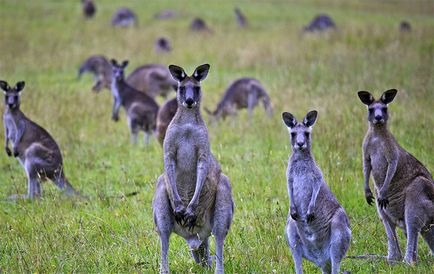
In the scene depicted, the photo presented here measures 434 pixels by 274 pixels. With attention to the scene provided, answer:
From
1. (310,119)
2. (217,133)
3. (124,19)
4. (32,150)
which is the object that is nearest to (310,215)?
(310,119)

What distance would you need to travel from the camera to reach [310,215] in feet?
17.7

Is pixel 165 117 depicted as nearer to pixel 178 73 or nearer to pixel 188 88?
pixel 178 73

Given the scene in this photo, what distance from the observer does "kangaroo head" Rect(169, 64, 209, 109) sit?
582cm

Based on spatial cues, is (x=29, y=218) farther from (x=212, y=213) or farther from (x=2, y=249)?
(x=212, y=213)

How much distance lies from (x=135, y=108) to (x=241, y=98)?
2303 millimetres

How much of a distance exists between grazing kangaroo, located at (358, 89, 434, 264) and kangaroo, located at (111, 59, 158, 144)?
6.18 m

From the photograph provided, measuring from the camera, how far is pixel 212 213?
227 inches

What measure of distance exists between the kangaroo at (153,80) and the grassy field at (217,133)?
0.95 m

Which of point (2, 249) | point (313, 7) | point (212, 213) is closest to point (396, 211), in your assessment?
point (212, 213)

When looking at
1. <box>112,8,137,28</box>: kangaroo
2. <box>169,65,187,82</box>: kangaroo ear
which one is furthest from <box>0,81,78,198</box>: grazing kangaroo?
<box>112,8,137,28</box>: kangaroo

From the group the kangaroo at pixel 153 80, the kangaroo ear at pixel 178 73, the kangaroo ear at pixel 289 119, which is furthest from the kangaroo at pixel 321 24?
the kangaroo ear at pixel 289 119

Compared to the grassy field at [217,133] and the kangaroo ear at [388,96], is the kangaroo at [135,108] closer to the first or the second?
the grassy field at [217,133]

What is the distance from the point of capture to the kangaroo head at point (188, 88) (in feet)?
19.1

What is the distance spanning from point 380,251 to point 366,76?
9.28 metres
